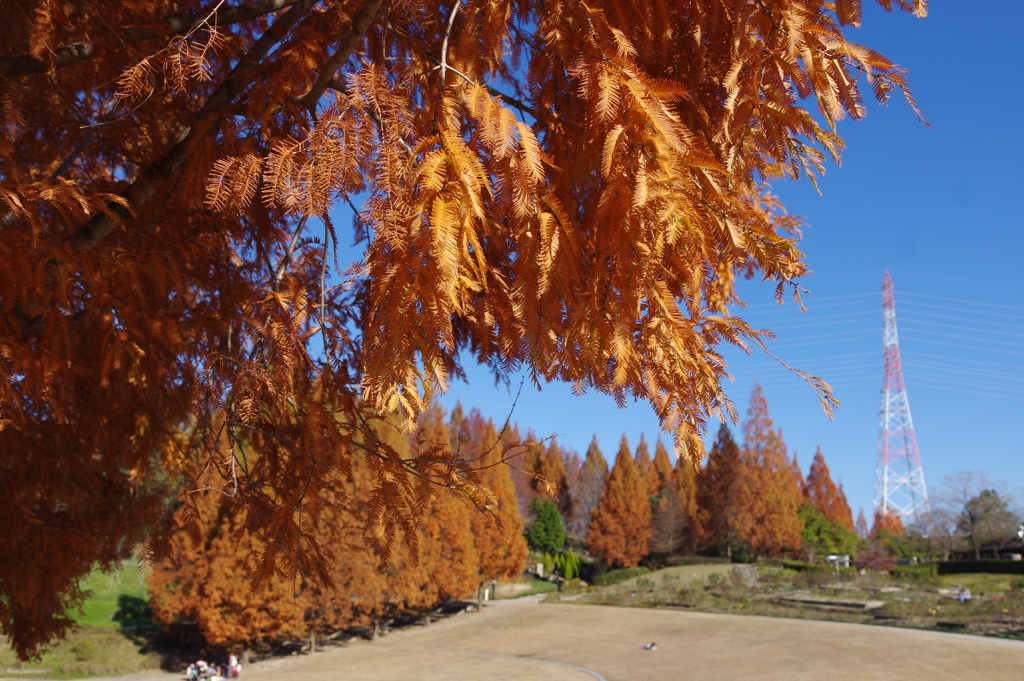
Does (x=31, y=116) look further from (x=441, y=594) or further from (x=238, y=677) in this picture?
(x=441, y=594)

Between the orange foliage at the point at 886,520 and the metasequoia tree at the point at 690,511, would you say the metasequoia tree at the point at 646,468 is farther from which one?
the orange foliage at the point at 886,520

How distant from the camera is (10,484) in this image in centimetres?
314

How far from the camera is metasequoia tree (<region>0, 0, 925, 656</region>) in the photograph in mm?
1622

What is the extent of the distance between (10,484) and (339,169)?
249cm

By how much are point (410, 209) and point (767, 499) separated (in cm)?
3551

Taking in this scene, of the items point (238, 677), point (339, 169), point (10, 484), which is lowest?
point (238, 677)

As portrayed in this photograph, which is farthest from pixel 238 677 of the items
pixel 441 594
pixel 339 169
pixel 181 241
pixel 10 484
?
pixel 339 169

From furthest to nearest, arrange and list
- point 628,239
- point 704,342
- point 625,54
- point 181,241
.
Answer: point 181,241 < point 704,342 < point 625,54 < point 628,239

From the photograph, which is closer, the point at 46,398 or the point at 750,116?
the point at 750,116

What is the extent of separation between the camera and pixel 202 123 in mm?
2270

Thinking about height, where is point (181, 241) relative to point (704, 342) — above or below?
above

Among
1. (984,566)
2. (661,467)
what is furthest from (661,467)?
(984,566)

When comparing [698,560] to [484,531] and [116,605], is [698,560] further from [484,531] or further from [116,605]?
[116,605]

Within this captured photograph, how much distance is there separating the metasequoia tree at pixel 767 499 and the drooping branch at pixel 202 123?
115ft
